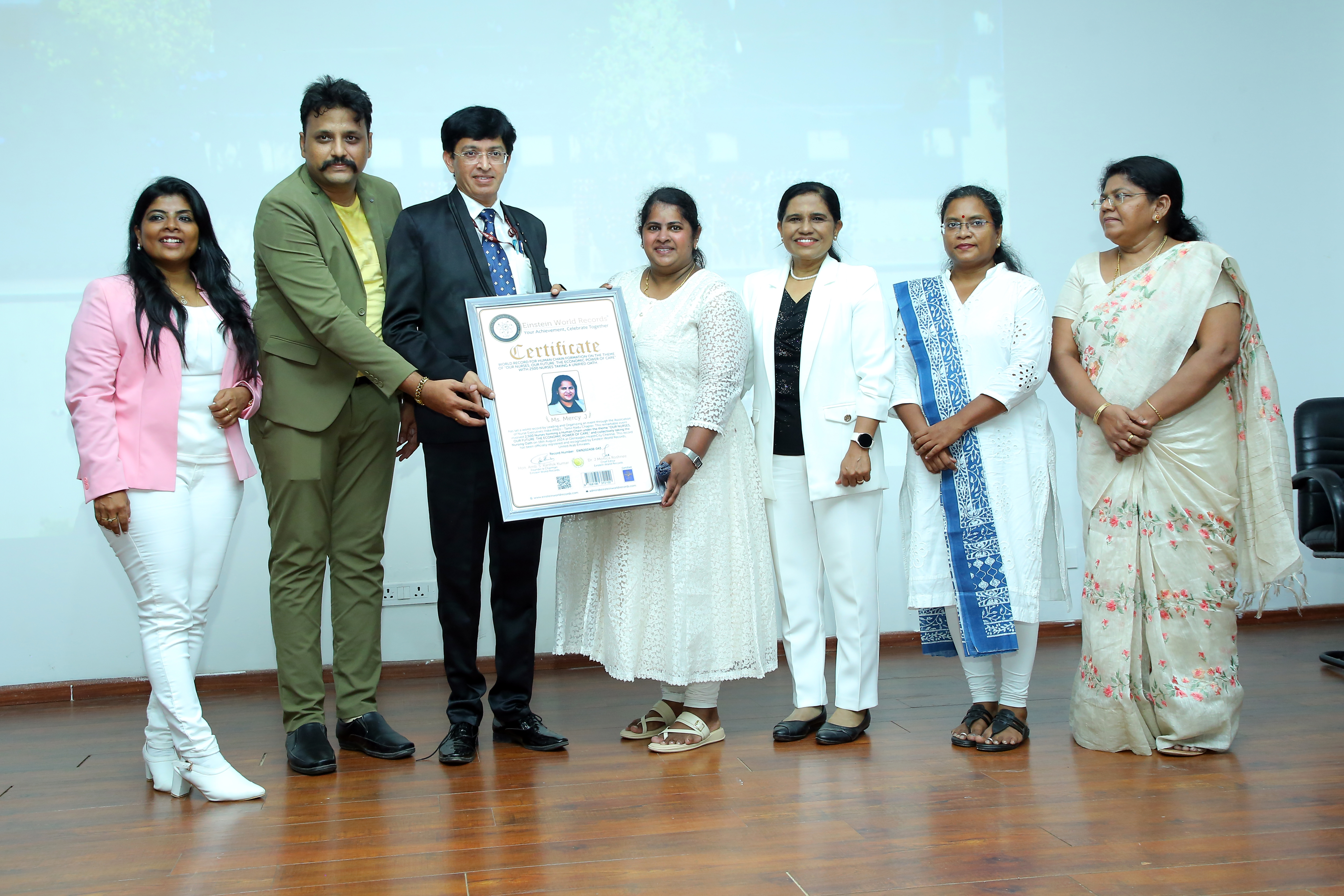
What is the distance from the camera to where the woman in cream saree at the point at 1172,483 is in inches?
98.3

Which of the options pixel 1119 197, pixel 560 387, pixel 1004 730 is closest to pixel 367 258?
pixel 560 387

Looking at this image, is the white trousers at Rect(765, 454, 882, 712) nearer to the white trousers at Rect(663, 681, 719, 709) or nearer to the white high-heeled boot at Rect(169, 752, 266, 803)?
the white trousers at Rect(663, 681, 719, 709)

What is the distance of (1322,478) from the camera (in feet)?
11.4

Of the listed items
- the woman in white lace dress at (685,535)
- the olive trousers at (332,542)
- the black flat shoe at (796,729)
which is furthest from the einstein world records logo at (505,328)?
the black flat shoe at (796,729)

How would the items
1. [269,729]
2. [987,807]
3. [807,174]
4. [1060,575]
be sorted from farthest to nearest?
[807,174] → [269,729] → [1060,575] → [987,807]

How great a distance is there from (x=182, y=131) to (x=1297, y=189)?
445 centimetres

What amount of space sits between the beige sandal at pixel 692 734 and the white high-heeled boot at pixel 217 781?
37.2 inches

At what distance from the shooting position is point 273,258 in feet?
8.29

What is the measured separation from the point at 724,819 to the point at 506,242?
58.8 inches

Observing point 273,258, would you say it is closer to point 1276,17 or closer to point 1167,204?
point 1167,204

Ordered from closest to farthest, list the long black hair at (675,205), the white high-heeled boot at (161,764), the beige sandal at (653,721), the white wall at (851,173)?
the white high-heeled boot at (161,764) → the long black hair at (675,205) → the beige sandal at (653,721) → the white wall at (851,173)

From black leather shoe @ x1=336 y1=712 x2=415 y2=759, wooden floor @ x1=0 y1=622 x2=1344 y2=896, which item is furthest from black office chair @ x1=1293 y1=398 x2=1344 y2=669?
black leather shoe @ x1=336 y1=712 x2=415 y2=759

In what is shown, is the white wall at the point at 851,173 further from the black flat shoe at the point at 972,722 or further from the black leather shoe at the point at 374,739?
the black flat shoe at the point at 972,722

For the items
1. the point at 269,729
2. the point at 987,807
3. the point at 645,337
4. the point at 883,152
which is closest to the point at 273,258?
the point at 645,337
